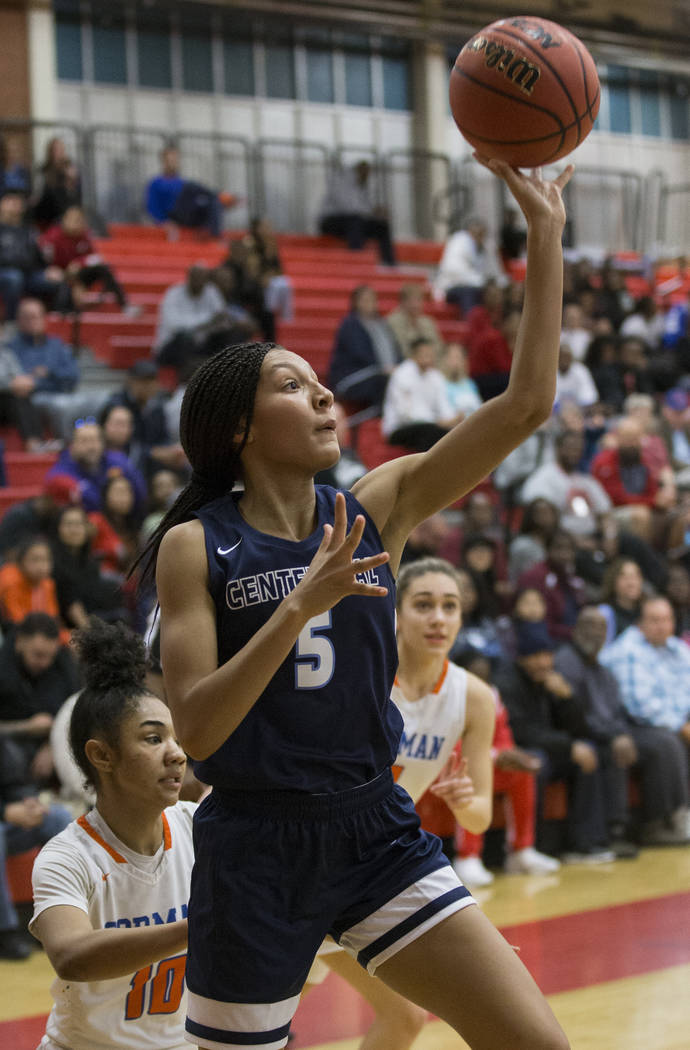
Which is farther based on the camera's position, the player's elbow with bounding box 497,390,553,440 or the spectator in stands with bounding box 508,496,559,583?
the spectator in stands with bounding box 508,496,559,583

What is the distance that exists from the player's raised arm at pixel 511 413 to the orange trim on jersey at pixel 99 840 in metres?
0.87

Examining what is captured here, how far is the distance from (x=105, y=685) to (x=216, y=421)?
790 millimetres

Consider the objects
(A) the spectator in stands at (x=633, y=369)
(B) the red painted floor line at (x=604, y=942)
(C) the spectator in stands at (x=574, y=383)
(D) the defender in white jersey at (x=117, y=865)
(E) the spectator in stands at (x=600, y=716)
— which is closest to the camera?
(D) the defender in white jersey at (x=117, y=865)

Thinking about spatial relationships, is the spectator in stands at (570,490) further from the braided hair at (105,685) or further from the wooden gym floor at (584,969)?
the braided hair at (105,685)

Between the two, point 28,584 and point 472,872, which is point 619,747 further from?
point 28,584

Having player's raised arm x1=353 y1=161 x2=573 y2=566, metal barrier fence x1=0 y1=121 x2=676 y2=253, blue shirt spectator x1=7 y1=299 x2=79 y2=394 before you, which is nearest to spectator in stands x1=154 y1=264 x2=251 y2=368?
blue shirt spectator x1=7 y1=299 x2=79 y2=394

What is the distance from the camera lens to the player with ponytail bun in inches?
89.7

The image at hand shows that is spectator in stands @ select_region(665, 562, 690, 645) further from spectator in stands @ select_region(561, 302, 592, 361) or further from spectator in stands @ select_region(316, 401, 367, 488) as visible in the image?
spectator in stands @ select_region(561, 302, 592, 361)

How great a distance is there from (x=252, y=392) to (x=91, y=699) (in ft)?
2.90

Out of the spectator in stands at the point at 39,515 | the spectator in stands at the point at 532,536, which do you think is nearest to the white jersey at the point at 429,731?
the spectator in stands at the point at 39,515

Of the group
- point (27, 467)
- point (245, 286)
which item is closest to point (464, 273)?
point (245, 286)

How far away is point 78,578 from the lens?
274 inches

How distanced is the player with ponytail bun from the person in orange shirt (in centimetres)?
451

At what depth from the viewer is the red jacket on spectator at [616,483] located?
10.2 meters
